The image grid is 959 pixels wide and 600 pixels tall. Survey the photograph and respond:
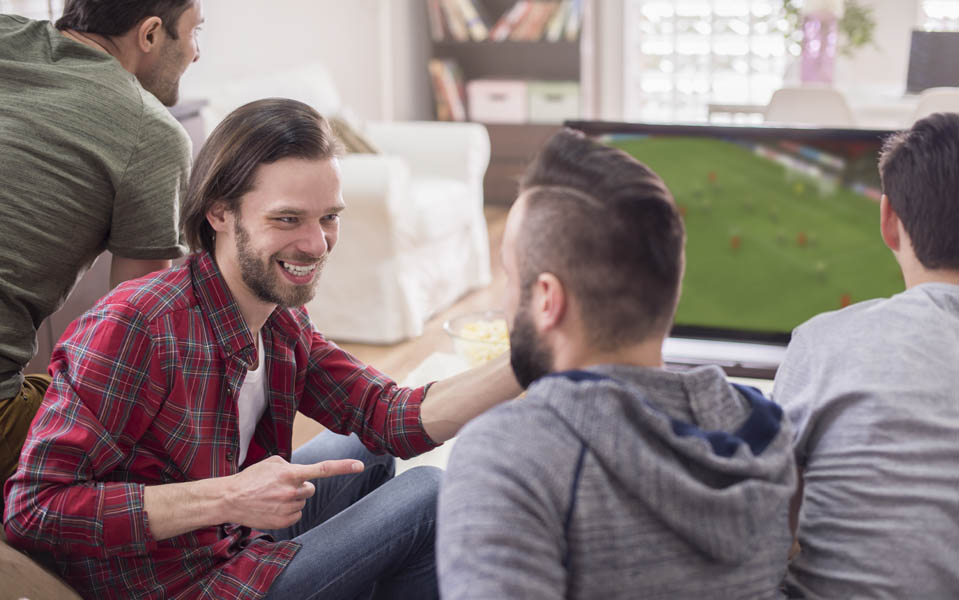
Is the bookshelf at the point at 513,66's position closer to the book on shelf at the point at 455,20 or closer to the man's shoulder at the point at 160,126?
the book on shelf at the point at 455,20

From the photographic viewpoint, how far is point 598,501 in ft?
2.77

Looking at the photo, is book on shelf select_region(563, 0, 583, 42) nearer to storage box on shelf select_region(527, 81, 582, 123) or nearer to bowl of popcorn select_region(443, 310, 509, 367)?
storage box on shelf select_region(527, 81, 582, 123)

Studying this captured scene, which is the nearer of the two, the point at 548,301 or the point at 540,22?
the point at 548,301

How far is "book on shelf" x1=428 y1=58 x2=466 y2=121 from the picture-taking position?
6281mm

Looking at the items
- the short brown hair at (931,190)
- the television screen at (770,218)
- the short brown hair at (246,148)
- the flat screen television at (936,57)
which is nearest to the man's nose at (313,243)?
the short brown hair at (246,148)

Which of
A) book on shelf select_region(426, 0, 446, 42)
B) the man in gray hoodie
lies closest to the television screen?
the man in gray hoodie

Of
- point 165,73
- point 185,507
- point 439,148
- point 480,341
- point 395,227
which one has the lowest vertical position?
point 395,227

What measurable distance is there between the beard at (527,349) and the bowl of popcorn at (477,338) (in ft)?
3.45

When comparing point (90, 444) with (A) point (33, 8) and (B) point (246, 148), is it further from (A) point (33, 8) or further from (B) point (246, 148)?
(A) point (33, 8)

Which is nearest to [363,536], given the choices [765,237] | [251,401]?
[251,401]

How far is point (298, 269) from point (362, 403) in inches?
10.4

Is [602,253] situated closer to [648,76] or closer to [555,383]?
[555,383]

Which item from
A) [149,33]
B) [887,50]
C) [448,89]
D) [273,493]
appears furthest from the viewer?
[448,89]

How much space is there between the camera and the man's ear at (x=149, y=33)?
184 centimetres
